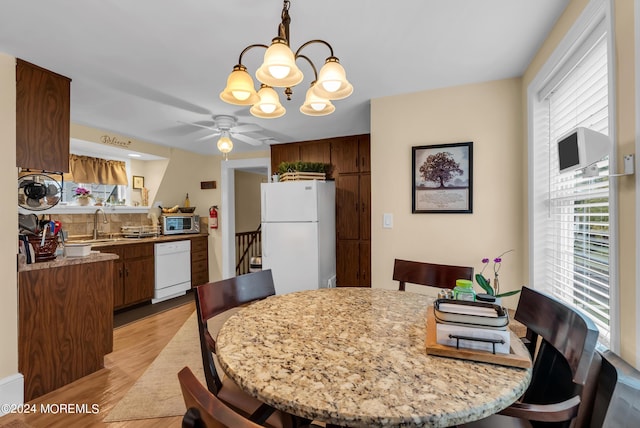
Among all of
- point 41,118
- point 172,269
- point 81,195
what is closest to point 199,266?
point 172,269

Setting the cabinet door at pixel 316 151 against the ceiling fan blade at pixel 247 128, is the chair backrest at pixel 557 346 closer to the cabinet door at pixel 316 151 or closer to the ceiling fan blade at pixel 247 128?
the ceiling fan blade at pixel 247 128

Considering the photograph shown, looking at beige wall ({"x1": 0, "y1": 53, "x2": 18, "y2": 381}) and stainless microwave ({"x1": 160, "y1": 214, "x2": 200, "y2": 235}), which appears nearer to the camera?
beige wall ({"x1": 0, "y1": 53, "x2": 18, "y2": 381})

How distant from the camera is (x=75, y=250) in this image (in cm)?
233

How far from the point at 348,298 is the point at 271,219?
2.08 metres

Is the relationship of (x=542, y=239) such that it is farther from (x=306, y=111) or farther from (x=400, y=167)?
(x=306, y=111)

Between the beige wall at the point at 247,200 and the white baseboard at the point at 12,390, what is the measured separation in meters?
4.29

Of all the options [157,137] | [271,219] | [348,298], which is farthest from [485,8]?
[157,137]

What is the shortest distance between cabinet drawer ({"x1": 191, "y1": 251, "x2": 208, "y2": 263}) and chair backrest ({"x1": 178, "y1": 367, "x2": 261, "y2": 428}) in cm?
457

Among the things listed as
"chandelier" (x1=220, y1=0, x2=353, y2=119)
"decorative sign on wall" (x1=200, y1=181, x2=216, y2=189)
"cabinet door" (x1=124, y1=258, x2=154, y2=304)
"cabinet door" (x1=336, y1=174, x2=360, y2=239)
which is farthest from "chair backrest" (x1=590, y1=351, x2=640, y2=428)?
"decorative sign on wall" (x1=200, y1=181, x2=216, y2=189)

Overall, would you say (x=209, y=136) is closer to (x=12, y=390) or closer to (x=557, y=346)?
(x=12, y=390)

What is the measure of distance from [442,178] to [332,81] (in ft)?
4.88

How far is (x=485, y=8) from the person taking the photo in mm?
1477

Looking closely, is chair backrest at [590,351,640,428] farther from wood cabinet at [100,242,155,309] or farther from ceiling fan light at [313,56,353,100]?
wood cabinet at [100,242,155,309]

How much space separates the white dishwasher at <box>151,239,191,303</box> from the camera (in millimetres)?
4160
